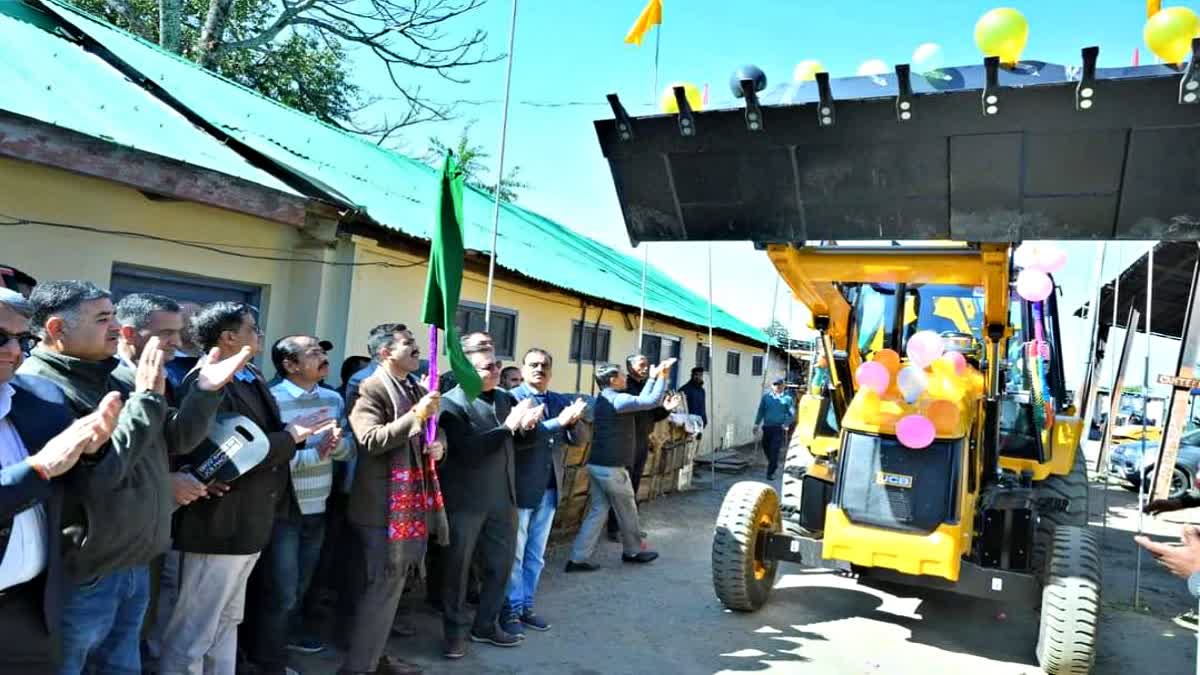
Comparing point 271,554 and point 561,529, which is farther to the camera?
point 561,529

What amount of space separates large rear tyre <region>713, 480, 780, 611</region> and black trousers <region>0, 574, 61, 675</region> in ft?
12.7

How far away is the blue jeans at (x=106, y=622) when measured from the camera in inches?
95.8

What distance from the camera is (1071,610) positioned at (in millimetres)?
4273

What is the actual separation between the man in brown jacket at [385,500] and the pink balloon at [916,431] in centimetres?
275

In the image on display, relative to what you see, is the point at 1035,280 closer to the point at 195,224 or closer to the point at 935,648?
the point at 935,648

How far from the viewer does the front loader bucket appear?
10.7 ft

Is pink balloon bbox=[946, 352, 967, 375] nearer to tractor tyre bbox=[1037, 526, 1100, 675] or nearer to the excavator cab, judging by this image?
the excavator cab

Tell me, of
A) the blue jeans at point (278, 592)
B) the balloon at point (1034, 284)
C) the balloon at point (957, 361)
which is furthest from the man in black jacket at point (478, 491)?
the balloon at point (1034, 284)

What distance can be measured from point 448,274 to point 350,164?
4.44 metres

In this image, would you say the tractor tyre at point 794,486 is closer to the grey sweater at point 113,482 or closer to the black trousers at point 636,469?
the black trousers at point 636,469

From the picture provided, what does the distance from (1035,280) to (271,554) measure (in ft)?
14.3

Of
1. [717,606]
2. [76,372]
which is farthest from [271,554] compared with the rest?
[717,606]

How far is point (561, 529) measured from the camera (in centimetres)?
709

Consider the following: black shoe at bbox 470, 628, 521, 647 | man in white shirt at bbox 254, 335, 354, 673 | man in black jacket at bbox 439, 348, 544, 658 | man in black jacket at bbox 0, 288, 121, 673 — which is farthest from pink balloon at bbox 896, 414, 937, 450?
man in black jacket at bbox 0, 288, 121, 673
